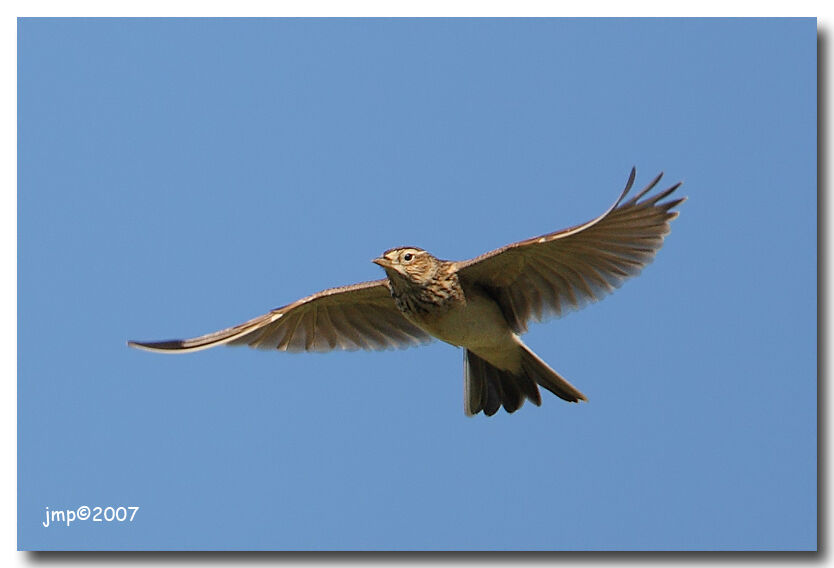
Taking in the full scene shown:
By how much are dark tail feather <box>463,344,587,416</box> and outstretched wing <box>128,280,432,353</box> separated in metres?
0.37

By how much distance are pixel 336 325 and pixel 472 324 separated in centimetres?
87

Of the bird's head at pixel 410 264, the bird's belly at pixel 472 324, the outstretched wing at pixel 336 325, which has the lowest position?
the bird's belly at pixel 472 324

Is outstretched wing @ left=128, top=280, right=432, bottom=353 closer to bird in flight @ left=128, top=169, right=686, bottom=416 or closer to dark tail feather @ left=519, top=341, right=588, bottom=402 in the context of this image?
bird in flight @ left=128, top=169, right=686, bottom=416

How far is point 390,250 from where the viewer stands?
612 cm

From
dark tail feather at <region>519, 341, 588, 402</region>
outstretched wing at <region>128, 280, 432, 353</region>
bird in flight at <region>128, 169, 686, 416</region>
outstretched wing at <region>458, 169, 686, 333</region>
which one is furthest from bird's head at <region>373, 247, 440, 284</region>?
dark tail feather at <region>519, 341, 588, 402</region>

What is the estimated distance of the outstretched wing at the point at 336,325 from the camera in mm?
6535

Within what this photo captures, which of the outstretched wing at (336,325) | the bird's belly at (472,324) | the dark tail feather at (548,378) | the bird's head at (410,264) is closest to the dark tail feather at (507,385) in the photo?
the dark tail feather at (548,378)

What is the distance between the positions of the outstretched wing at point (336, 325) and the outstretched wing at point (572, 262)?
0.54m

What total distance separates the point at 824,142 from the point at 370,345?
2.23 meters

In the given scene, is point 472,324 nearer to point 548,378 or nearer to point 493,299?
point 493,299

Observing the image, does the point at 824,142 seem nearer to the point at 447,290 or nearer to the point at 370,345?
the point at 447,290

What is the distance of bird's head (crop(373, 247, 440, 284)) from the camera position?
20.0ft

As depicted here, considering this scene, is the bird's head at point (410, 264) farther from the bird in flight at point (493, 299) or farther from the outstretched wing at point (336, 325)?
the outstretched wing at point (336, 325)
